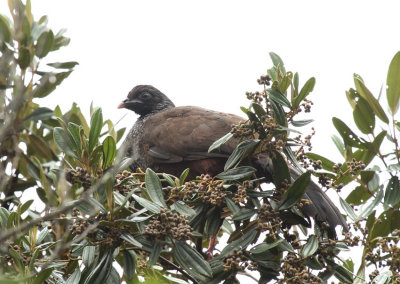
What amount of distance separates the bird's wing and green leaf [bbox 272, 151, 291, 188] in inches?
56.9

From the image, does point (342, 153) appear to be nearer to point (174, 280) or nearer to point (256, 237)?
point (256, 237)

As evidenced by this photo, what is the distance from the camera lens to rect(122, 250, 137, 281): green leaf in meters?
3.45

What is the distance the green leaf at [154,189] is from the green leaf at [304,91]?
0.94 meters

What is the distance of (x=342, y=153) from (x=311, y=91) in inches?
33.4

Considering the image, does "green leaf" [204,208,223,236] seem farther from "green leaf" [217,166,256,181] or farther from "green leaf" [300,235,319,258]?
"green leaf" [300,235,319,258]

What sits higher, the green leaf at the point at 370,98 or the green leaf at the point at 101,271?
the green leaf at the point at 370,98

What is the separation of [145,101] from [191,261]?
3.93 meters

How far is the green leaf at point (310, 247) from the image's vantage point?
11.0ft

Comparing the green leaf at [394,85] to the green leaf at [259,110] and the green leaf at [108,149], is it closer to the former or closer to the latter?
the green leaf at [259,110]

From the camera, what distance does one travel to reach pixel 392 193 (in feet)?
13.1

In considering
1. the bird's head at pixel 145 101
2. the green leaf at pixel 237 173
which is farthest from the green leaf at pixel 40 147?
the bird's head at pixel 145 101

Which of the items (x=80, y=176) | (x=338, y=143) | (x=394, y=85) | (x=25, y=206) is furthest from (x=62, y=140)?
(x=394, y=85)

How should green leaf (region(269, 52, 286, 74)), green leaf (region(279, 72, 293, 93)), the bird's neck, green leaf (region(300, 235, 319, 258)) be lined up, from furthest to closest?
the bird's neck → green leaf (region(269, 52, 286, 74)) → green leaf (region(279, 72, 293, 93)) → green leaf (region(300, 235, 319, 258))

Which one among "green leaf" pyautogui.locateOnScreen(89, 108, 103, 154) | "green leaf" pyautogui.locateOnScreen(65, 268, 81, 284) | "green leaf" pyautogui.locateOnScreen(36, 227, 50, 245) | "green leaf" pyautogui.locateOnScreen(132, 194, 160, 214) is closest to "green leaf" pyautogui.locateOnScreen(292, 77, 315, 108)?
"green leaf" pyautogui.locateOnScreen(132, 194, 160, 214)
